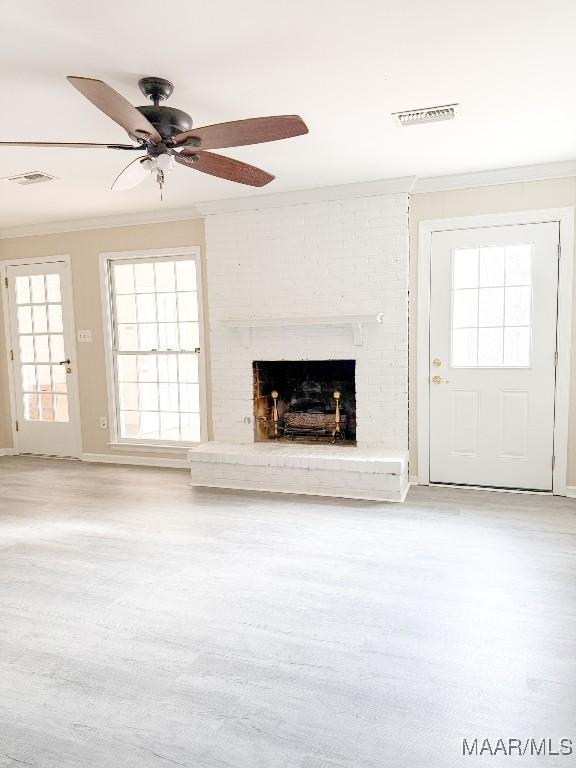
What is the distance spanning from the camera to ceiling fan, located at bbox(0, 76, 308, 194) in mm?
1954

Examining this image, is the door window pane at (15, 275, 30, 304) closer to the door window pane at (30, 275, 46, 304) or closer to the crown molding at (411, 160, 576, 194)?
the door window pane at (30, 275, 46, 304)

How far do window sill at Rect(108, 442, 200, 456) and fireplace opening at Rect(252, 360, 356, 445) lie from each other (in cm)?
86

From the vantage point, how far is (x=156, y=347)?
5.25m

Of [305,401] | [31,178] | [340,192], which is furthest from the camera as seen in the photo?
[305,401]

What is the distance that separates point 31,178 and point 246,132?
8.14 feet

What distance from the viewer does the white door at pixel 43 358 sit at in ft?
18.3

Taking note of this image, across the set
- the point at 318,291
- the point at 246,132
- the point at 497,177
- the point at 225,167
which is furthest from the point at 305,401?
the point at 246,132

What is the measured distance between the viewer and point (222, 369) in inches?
191

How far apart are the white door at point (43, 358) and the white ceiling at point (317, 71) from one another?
Result: 208 centimetres

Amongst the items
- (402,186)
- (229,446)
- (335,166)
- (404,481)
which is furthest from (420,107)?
(229,446)

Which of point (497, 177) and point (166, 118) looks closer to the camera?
point (166, 118)

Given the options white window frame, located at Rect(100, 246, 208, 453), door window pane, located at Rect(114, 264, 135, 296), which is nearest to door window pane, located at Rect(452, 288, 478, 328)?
white window frame, located at Rect(100, 246, 208, 453)

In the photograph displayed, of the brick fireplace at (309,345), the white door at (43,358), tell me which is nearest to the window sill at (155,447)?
the brick fireplace at (309,345)

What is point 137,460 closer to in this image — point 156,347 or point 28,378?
point 156,347
